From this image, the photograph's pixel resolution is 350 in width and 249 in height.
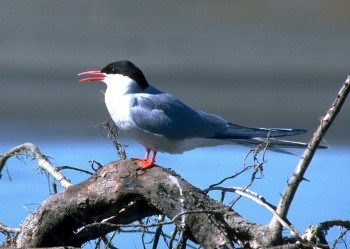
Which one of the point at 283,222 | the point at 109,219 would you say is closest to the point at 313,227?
the point at 283,222

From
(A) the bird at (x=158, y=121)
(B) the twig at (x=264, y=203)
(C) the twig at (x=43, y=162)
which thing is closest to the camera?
(B) the twig at (x=264, y=203)

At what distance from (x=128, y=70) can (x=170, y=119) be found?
371 millimetres

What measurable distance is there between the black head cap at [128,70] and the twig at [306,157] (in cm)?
158

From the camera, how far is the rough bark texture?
186 inches

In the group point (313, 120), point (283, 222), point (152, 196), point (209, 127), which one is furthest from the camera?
point (313, 120)

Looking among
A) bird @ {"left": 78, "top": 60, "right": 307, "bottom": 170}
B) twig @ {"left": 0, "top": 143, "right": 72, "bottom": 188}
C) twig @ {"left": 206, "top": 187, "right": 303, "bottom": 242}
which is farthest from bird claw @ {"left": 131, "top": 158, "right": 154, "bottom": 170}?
bird @ {"left": 78, "top": 60, "right": 307, "bottom": 170}

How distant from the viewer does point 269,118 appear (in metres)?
13.3

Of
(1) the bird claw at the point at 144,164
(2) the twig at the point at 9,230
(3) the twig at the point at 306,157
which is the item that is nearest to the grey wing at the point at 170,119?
(1) the bird claw at the point at 144,164

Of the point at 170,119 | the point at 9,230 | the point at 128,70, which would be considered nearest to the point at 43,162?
the point at 9,230

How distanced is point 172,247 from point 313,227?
0.75 m

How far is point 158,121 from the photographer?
5.97 metres

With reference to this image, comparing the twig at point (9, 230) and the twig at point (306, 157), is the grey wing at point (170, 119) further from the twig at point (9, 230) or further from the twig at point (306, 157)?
the twig at point (306, 157)

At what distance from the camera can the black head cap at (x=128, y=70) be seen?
5906mm

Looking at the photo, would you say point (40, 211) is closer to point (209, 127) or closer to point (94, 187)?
point (94, 187)
